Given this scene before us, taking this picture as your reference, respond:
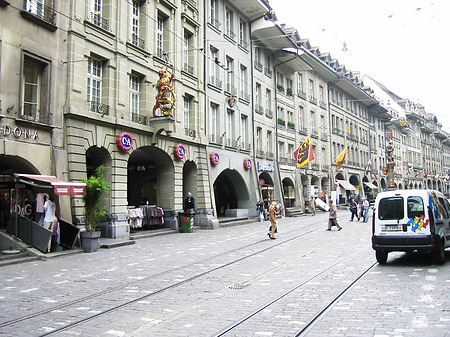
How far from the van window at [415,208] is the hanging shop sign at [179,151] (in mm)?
14140

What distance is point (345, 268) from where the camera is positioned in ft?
34.5

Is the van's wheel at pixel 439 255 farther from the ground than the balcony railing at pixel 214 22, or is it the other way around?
the balcony railing at pixel 214 22

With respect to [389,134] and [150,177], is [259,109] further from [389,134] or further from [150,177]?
Answer: [389,134]

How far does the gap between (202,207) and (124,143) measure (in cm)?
786

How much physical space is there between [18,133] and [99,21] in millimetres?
6959

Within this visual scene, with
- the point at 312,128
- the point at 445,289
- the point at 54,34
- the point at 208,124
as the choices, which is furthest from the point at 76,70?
the point at 312,128

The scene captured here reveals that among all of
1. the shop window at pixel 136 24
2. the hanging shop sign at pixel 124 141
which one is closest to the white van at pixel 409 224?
the hanging shop sign at pixel 124 141

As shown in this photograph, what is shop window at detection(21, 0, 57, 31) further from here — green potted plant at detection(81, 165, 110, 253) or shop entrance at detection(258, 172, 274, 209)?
→ shop entrance at detection(258, 172, 274, 209)

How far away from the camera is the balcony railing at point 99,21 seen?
1804 cm

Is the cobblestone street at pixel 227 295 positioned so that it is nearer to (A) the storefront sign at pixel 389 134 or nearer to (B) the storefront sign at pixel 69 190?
(B) the storefront sign at pixel 69 190

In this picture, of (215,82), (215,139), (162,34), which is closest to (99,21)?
(162,34)

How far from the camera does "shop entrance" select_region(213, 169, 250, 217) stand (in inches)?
1235

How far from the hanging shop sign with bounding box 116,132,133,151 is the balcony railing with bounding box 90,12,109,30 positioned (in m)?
4.77

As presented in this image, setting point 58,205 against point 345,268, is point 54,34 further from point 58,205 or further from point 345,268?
point 345,268
